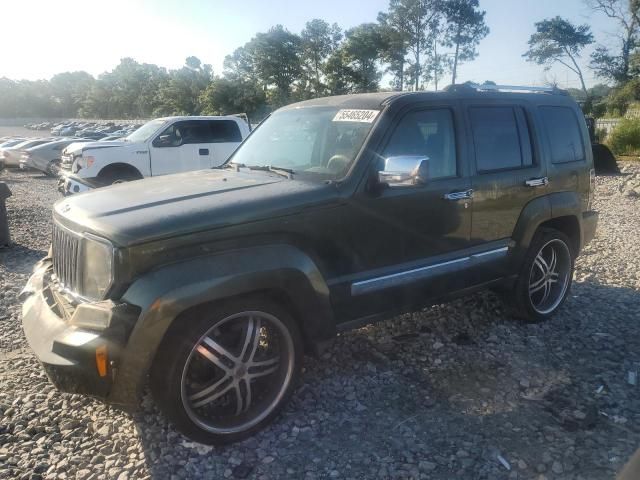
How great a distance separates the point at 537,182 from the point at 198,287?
10.1 ft

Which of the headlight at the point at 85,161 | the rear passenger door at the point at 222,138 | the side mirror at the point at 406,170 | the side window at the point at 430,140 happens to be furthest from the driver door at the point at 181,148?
the side mirror at the point at 406,170

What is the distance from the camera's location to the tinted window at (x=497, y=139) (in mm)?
3951

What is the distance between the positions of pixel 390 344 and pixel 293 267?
162 centimetres

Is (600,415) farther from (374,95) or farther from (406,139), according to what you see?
(374,95)

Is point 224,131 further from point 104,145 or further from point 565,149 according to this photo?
point 565,149

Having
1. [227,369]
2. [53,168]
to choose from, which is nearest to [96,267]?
[227,369]

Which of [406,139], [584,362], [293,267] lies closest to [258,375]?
[293,267]

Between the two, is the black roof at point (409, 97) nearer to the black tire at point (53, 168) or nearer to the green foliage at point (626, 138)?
the green foliage at point (626, 138)

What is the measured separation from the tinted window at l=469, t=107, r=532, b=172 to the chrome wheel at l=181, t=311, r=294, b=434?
2.10m

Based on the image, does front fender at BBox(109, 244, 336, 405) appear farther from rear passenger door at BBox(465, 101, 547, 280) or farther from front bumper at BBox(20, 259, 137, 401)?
rear passenger door at BBox(465, 101, 547, 280)

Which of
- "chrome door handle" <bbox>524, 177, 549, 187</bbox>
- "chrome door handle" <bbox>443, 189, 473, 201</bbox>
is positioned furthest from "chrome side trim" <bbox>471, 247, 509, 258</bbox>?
"chrome door handle" <bbox>524, 177, 549, 187</bbox>

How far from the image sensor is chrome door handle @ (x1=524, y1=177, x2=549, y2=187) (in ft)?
13.9

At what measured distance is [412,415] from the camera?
3189 millimetres

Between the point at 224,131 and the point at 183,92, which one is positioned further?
the point at 183,92
